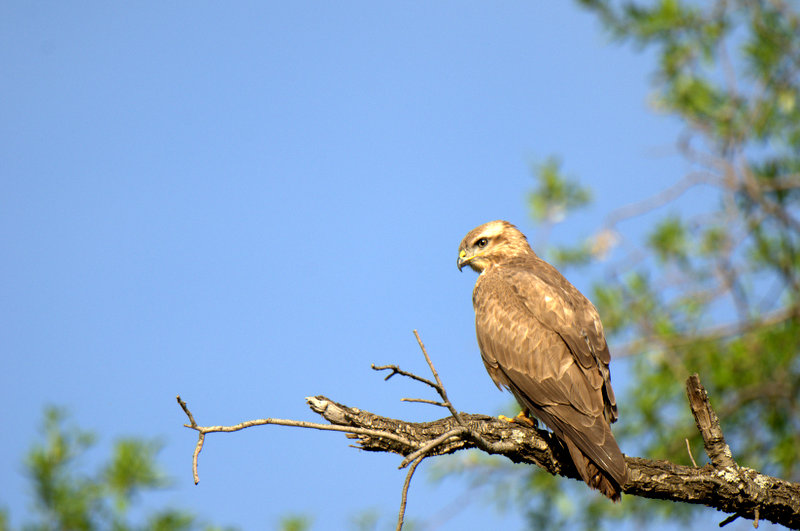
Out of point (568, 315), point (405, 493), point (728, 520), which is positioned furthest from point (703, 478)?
point (405, 493)

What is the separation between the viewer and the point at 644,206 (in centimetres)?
1086

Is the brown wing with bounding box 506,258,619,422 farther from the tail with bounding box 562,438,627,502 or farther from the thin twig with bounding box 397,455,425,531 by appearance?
the thin twig with bounding box 397,455,425,531

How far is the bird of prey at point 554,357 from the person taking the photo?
5.14m

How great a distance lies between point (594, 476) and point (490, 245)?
311 cm

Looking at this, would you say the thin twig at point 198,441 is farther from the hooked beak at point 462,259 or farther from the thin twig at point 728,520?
the hooked beak at point 462,259

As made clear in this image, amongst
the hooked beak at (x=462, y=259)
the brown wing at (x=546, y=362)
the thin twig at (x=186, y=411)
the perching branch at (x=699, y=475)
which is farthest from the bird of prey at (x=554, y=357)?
the thin twig at (x=186, y=411)

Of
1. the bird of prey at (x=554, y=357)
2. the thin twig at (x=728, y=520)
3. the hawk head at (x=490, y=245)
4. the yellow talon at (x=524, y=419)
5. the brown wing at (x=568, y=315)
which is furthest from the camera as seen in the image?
the hawk head at (x=490, y=245)

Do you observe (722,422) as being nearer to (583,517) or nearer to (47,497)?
(583,517)

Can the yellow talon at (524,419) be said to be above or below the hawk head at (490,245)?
below

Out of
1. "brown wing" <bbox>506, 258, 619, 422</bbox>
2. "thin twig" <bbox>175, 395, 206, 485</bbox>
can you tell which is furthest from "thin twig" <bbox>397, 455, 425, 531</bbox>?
"brown wing" <bbox>506, 258, 619, 422</bbox>

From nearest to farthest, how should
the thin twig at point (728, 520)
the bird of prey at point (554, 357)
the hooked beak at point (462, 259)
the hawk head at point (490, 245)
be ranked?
the thin twig at point (728, 520) → the bird of prey at point (554, 357) → the hawk head at point (490, 245) → the hooked beak at point (462, 259)

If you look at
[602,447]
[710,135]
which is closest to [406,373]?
[602,447]

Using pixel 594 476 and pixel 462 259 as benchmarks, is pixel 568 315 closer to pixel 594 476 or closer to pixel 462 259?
pixel 594 476

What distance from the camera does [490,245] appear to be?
7.78 meters
